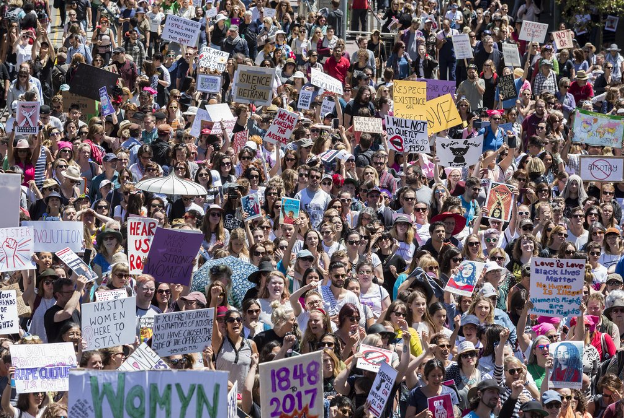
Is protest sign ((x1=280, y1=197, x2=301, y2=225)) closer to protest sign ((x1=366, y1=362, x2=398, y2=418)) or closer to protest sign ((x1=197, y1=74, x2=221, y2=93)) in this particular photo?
protest sign ((x1=366, y1=362, x2=398, y2=418))

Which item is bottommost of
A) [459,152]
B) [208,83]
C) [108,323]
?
[108,323]

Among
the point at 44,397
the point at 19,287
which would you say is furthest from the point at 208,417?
the point at 19,287

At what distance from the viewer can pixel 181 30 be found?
22484 mm

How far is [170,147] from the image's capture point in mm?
17062

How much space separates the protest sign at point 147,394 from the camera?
900 centimetres

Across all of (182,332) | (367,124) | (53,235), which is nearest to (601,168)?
(367,124)

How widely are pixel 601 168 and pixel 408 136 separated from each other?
2367mm

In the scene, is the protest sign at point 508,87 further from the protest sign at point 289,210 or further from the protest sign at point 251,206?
the protest sign at point 251,206

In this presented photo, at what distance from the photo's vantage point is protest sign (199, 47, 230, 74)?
70.6 feet

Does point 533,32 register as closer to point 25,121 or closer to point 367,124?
point 367,124

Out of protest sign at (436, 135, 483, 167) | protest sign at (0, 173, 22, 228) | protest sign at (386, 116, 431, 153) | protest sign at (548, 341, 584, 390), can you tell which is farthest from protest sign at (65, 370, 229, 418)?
A: protest sign at (436, 135, 483, 167)

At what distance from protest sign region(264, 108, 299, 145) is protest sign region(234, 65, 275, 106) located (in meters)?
1.80

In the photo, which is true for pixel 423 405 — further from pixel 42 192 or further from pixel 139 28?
pixel 139 28

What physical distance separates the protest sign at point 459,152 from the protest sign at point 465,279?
4.74 meters
